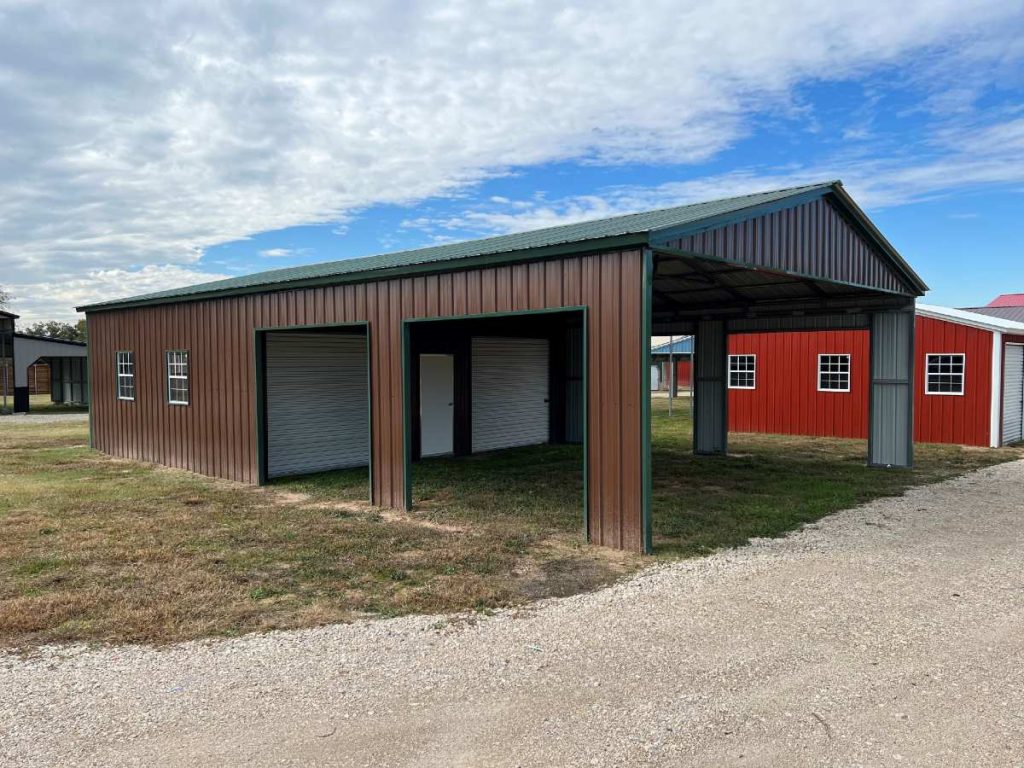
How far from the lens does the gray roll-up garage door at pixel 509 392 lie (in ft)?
48.4

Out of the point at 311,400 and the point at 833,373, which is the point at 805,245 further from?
the point at 833,373

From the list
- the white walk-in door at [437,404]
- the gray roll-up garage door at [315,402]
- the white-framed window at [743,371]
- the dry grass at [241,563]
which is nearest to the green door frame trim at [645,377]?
the dry grass at [241,563]

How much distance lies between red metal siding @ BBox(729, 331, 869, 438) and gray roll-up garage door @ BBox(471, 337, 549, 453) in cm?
595

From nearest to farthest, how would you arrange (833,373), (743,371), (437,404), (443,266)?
(443,266)
(437,404)
(833,373)
(743,371)

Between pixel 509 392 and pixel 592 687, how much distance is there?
37.9 feet

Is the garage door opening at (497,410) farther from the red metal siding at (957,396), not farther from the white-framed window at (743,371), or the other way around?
the red metal siding at (957,396)

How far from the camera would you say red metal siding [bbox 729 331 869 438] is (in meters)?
17.2

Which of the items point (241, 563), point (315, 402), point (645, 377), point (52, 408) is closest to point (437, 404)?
point (315, 402)

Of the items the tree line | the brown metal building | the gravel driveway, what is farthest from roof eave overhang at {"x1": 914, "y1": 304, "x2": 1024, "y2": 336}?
the tree line

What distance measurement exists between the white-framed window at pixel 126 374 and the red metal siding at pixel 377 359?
7.1 inches

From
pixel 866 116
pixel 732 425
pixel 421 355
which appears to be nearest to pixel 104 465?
pixel 421 355

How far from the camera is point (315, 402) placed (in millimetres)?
12367

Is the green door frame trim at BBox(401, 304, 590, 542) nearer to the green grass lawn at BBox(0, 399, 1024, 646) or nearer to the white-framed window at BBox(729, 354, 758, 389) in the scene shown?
the green grass lawn at BBox(0, 399, 1024, 646)

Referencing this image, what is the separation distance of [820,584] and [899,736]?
246cm
